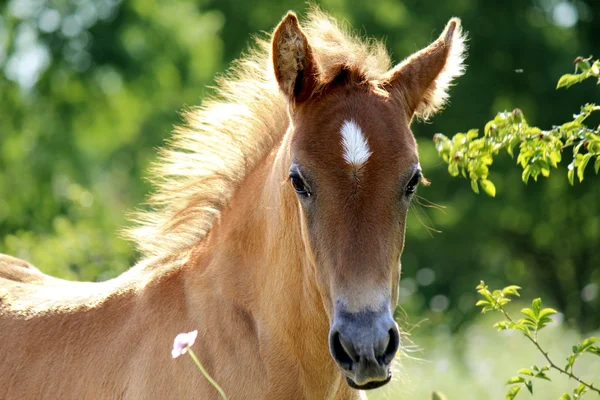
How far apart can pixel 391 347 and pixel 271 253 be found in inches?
33.4

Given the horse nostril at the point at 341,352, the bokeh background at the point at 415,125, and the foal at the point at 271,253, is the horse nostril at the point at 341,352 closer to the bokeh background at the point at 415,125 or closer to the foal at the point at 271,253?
the foal at the point at 271,253

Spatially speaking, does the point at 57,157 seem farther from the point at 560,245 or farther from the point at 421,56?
the point at 421,56

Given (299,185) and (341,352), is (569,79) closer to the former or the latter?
(299,185)

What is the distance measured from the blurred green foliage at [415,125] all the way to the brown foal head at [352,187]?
1034cm

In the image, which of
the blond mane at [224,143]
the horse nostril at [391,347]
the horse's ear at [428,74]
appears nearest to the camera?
the horse nostril at [391,347]

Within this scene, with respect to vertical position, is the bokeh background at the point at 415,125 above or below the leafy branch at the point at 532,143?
below

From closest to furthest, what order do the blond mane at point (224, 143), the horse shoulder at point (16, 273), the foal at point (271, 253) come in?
1. the foal at point (271, 253)
2. the blond mane at point (224, 143)
3. the horse shoulder at point (16, 273)

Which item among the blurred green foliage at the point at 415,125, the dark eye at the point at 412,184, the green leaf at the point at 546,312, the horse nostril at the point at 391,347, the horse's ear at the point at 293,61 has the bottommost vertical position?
the blurred green foliage at the point at 415,125

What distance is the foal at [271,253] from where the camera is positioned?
3539 mm

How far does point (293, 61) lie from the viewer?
3844mm

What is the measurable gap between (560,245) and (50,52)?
1102cm

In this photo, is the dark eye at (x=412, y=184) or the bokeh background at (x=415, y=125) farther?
the bokeh background at (x=415, y=125)

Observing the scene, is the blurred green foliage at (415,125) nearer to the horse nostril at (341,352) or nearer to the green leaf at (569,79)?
the green leaf at (569,79)

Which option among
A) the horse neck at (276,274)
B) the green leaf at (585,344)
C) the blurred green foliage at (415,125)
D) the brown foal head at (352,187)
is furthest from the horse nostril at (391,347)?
the blurred green foliage at (415,125)
